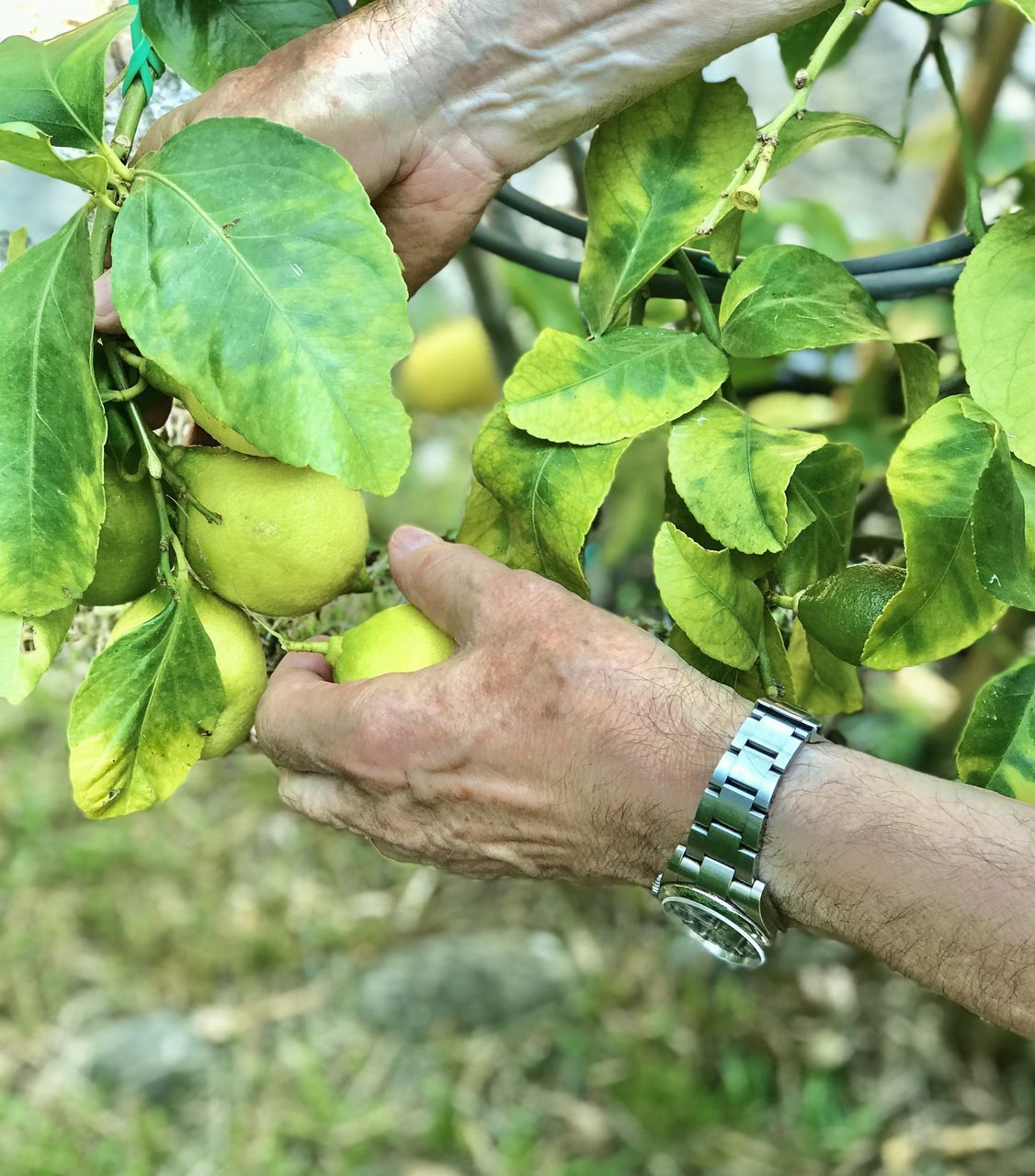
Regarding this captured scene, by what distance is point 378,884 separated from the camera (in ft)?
5.54

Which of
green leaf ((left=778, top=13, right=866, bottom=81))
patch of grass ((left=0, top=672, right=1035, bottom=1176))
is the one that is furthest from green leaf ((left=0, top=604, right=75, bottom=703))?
patch of grass ((left=0, top=672, right=1035, bottom=1176))

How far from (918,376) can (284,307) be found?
341 millimetres

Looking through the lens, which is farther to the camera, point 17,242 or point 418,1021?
point 418,1021

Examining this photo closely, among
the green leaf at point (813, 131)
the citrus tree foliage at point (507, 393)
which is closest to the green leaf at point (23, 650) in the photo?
the citrus tree foliage at point (507, 393)

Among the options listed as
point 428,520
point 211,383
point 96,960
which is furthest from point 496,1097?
point 211,383

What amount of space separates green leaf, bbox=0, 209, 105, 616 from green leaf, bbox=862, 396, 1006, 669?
0.34m

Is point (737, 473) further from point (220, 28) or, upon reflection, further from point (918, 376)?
point (220, 28)

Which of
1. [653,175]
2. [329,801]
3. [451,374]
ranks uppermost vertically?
[653,175]

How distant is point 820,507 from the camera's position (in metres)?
0.60

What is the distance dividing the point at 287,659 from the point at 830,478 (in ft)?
1.01

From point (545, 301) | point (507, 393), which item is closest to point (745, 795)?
point (507, 393)

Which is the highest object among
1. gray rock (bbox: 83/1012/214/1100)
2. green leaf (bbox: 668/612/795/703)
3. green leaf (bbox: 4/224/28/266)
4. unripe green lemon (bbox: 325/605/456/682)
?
green leaf (bbox: 4/224/28/266)

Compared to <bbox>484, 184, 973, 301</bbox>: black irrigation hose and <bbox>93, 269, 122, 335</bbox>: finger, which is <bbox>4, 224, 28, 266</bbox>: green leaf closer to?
<bbox>93, 269, 122, 335</bbox>: finger

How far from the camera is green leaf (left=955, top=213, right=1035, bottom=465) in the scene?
52 centimetres
